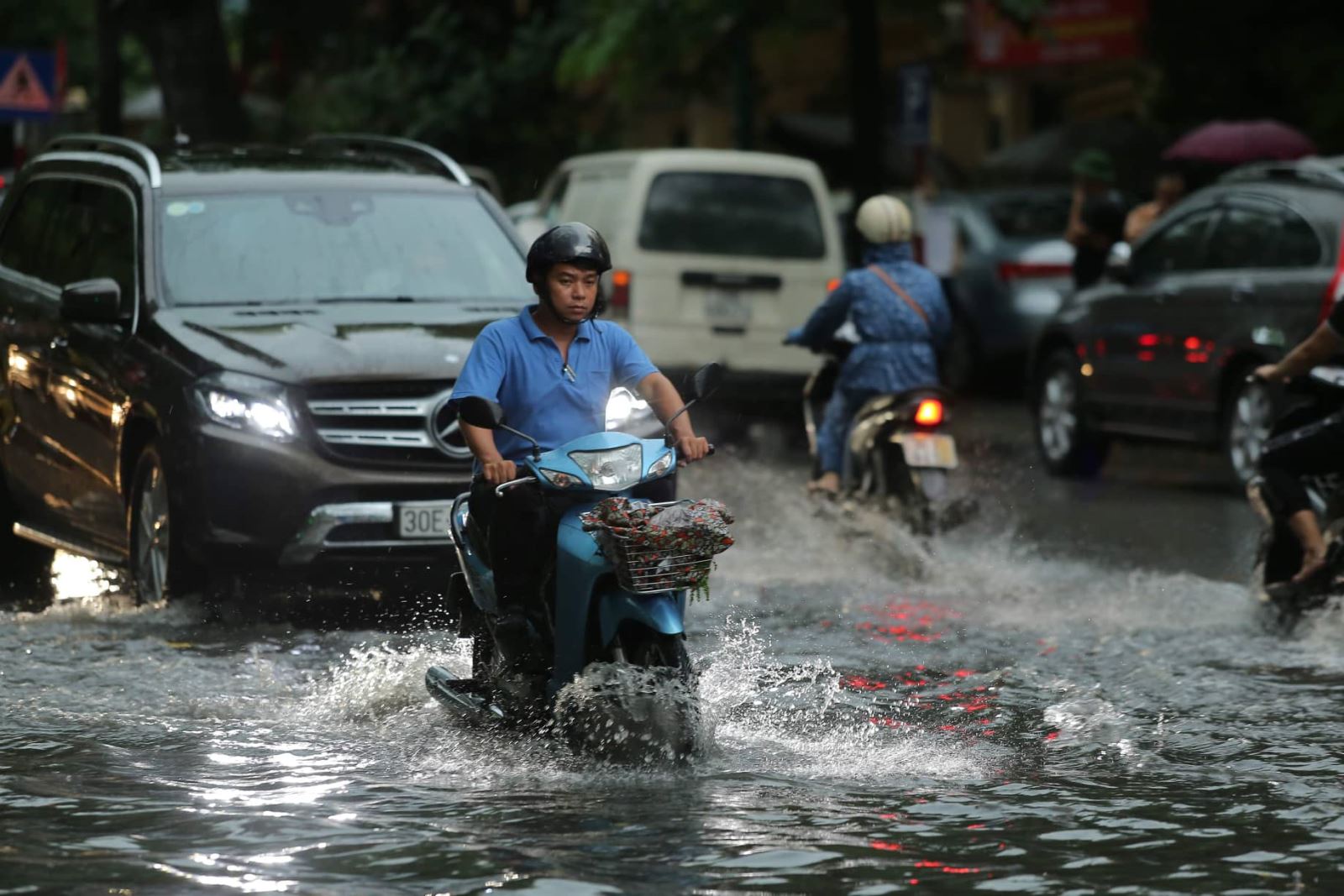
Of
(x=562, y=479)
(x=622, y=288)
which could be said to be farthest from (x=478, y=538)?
(x=622, y=288)

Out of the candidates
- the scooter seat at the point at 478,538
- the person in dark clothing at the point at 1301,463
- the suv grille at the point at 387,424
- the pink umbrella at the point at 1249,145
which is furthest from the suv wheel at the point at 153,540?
the pink umbrella at the point at 1249,145

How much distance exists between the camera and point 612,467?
7.03 meters

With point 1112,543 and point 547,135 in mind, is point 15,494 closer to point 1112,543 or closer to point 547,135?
point 1112,543

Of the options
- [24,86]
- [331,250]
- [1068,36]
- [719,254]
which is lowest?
[719,254]

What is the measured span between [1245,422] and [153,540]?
710 cm

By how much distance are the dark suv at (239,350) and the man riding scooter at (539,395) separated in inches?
80.0

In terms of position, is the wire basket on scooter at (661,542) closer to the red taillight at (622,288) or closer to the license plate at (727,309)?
the red taillight at (622,288)

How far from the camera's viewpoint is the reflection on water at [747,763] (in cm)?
594

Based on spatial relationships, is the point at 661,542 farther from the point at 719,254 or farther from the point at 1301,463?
the point at 719,254

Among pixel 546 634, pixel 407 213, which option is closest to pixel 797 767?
pixel 546 634

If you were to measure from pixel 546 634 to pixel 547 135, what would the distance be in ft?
94.4

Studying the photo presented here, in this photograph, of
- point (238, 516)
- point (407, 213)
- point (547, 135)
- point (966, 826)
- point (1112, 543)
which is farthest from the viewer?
point (547, 135)

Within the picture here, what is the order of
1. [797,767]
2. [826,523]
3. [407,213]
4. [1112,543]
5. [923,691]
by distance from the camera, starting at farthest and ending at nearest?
[1112,543], [826,523], [407,213], [923,691], [797,767]

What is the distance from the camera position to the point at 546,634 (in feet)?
23.9
